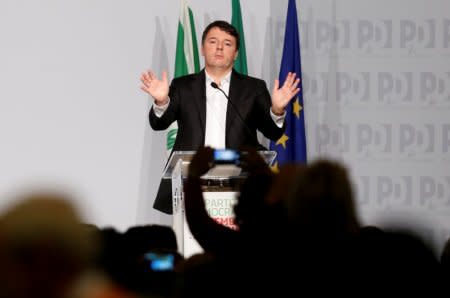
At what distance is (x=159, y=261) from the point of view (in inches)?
88.0

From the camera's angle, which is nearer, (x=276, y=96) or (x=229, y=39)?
(x=276, y=96)

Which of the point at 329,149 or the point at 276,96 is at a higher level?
the point at 276,96

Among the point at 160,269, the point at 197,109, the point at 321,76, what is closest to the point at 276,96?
the point at 197,109

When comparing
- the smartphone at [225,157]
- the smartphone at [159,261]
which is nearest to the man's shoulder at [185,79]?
the smartphone at [225,157]

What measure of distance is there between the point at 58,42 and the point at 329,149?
2.48 metres

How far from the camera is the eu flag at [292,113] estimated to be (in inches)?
291

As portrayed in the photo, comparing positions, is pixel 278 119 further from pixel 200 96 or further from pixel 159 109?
pixel 159 109

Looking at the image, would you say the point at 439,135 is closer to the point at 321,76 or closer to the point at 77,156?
the point at 321,76

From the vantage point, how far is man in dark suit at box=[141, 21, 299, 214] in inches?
231

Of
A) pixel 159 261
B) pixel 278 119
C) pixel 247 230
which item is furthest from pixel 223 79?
pixel 159 261

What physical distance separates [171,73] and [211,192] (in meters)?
3.18

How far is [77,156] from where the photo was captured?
7645 millimetres

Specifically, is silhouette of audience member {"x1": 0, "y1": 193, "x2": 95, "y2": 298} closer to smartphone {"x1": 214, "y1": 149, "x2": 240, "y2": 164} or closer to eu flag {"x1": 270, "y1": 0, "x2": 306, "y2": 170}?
smartphone {"x1": 214, "y1": 149, "x2": 240, "y2": 164}

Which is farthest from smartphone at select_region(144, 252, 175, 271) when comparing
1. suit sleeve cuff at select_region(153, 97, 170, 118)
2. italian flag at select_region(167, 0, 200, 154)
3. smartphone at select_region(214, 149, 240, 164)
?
italian flag at select_region(167, 0, 200, 154)
